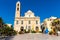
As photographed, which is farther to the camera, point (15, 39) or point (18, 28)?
point (18, 28)

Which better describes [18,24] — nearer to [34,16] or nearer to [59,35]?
[34,16]

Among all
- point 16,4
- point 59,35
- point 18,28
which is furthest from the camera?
point 16,4

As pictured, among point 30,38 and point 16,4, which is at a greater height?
point 16,4

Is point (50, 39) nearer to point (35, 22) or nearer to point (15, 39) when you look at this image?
point (15, 39)

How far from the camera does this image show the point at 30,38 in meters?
12.5

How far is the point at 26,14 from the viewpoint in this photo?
70.1 metres

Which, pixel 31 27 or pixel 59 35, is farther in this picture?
pixel 31 27

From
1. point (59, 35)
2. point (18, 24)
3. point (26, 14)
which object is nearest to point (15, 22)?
point (18, 24)

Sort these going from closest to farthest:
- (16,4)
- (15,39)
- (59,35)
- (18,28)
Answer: (15,39) → (59,35) → (18,28) → (16,4)

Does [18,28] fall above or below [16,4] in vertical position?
below

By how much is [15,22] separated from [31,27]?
6898 millimetres

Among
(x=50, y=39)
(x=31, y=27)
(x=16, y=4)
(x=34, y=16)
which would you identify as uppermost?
(x=16, y=4)

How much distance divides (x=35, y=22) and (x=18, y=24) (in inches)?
277

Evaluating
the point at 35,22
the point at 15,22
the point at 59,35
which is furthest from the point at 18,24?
the point at 59,35
